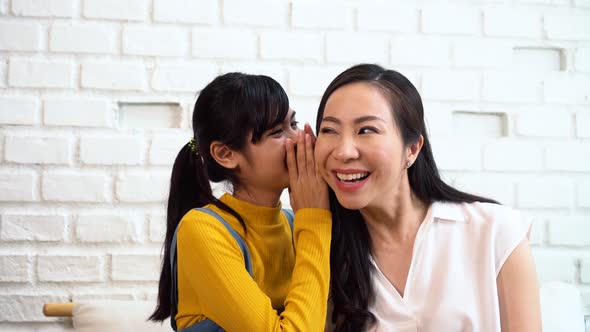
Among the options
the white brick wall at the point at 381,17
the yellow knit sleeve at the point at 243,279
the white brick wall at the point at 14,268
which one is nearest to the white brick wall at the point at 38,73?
the white brick wall at the point at 14,268

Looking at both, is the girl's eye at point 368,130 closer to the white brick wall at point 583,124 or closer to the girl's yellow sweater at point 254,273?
the girl's yellow sweater at point 254,273

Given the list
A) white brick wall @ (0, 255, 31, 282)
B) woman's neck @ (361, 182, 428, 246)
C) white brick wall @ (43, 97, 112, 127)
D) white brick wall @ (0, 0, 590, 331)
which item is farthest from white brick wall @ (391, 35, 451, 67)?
white brick wall @ (0, 255, 31, 282)

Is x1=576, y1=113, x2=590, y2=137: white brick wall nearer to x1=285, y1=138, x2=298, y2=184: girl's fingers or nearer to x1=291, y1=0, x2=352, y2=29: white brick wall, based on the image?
x1=291, y1=0, x2=352, y2=29: white brick wall

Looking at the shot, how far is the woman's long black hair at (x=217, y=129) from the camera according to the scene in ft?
4.10

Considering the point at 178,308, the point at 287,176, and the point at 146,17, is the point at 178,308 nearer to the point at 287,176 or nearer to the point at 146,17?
the point at 287,176

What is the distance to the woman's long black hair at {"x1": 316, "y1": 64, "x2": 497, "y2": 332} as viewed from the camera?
1.22m

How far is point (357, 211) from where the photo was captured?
137cm

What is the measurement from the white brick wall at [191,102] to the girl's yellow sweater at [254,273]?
48 centimetres

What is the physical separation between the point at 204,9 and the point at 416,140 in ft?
2.57

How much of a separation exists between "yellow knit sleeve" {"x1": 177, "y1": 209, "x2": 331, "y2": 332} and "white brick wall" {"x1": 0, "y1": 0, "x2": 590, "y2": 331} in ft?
1.77

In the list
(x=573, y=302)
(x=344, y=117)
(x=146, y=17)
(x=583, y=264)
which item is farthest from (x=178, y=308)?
(x=583, y=264)

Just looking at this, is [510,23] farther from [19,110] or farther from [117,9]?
[19,110]

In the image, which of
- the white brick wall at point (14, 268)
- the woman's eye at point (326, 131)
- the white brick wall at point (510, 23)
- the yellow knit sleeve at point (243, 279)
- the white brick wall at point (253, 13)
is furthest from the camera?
the white brick wall at point (510, 23)

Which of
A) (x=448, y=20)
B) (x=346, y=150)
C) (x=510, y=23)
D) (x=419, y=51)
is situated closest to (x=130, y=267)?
(x=346, y=150)
